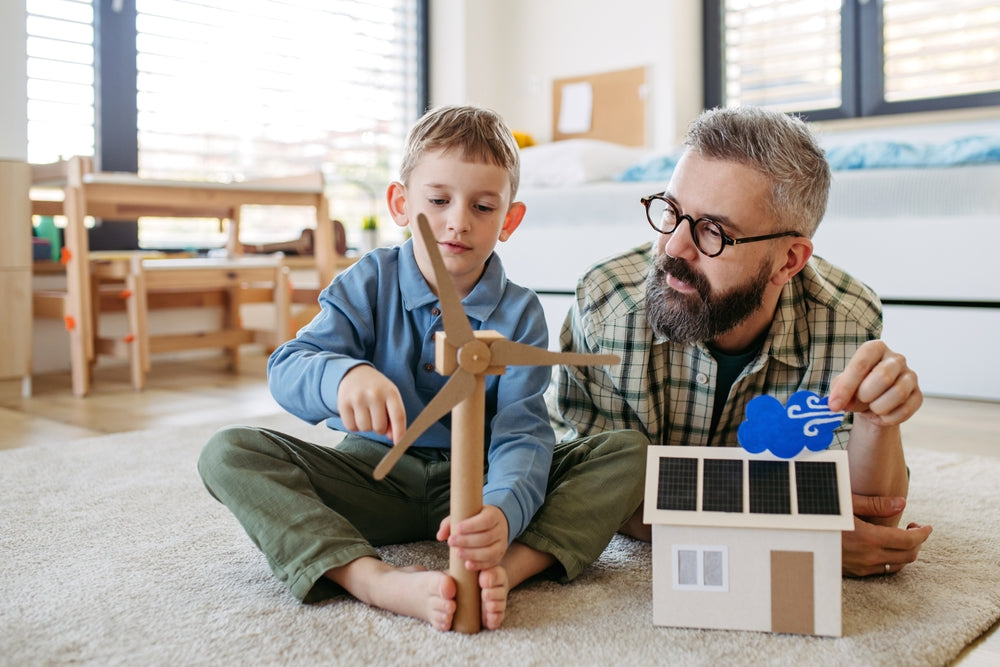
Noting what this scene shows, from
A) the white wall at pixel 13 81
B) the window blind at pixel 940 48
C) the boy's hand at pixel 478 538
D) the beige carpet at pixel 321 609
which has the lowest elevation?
the beige carpet at pixel 321 609

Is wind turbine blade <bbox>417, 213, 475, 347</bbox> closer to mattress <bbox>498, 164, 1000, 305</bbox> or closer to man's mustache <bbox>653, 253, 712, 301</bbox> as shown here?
man's mustache <bbox>653, 253, 712, 301</bbox>

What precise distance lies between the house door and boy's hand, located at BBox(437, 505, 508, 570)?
27 centimetres

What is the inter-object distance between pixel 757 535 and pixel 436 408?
0.35 meters

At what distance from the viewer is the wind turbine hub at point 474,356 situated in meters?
0.83

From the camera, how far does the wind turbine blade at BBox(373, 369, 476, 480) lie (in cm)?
81

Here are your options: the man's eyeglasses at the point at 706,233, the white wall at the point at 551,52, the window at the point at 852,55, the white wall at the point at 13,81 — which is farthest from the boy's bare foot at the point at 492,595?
the white wall at the point at 551,52

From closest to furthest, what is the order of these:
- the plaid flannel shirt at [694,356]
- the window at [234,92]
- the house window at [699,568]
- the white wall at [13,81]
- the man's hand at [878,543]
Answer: the house window at [699,568] < the man's hand at [878,543] < the plaid flannel shirt at [694,356] < the white wall at [13,81] < the window at [234,92]

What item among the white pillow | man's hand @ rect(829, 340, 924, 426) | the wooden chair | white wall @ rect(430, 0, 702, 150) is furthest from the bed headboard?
man's hand @ rect(829, 340, 924, 426)

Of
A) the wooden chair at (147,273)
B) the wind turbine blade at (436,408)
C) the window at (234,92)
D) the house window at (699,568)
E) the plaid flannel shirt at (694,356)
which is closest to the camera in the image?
the wind turbine blade at (436,408)

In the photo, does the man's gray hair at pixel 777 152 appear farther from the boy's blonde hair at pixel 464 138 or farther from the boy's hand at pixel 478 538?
the boy's hand at pixel 478 538

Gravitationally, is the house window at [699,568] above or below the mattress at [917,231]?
below

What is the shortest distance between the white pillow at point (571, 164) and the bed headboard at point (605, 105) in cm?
88

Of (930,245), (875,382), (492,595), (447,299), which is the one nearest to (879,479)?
(875,382)

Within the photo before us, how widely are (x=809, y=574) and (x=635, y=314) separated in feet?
1.46
